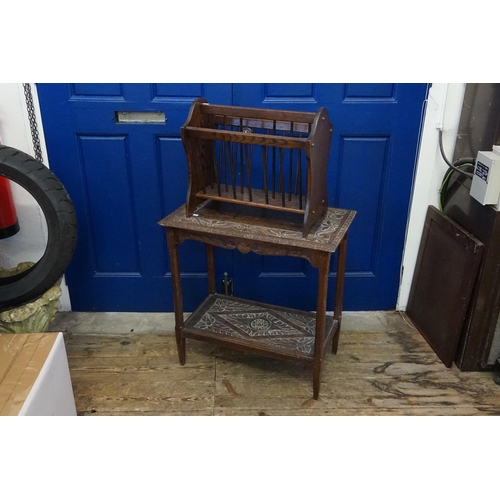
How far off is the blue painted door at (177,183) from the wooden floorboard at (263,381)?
0.33 meters

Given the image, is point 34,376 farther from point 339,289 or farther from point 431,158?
point 431,158

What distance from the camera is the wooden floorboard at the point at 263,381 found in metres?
2.22

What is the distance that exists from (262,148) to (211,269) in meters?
0.84

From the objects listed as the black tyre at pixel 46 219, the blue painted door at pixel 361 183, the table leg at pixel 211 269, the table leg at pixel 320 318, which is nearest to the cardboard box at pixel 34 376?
the black tyre at pixel 46 219

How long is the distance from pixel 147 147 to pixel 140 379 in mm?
1180

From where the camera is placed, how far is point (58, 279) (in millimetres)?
2322

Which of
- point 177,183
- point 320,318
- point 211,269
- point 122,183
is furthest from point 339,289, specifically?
point 122,183

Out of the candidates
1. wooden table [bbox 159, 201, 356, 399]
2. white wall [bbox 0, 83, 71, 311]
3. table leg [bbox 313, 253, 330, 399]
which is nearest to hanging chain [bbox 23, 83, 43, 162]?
white wall [bbox 0, 83, 71, 311]

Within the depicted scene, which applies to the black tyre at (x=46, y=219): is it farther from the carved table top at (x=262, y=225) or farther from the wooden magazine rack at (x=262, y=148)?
the wooden magazine rack at (x=262, y=148)

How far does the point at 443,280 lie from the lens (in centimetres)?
249
